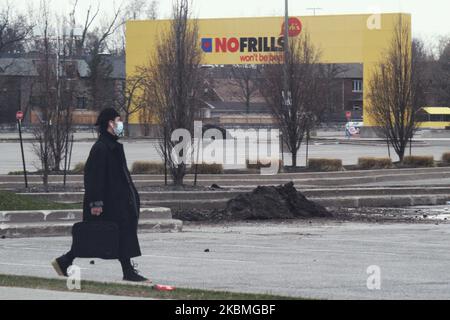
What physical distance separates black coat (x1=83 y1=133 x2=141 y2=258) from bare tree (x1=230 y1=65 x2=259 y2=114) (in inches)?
3911

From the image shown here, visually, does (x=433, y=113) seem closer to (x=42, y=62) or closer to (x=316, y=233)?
(x=42, y=62)

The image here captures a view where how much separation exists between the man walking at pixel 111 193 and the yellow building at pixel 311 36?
4813 centimetres

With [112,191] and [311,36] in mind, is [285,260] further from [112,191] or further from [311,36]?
[311,36]

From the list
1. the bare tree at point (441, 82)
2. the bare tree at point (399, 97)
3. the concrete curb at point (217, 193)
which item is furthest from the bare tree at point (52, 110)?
the bare tree at point (441, 82)

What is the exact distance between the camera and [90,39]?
107250 millimetres

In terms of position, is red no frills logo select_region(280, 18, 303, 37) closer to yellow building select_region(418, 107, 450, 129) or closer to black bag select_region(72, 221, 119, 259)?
yellow building select_region(418, 107, 450, 129)

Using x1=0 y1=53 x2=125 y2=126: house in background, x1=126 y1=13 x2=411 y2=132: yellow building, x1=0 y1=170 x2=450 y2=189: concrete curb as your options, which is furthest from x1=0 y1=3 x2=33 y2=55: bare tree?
x1=0 y1=170 x2=450 y2=189: concrete curb

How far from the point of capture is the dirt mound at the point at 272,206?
21516 mm

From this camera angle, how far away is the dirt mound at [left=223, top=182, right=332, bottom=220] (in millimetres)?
21516

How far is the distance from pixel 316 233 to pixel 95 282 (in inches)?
307

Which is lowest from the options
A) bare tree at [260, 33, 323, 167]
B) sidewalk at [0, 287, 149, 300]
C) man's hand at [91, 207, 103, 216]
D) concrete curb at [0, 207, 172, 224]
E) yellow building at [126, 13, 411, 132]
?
concrete curb at [0, 207, 172, 224]

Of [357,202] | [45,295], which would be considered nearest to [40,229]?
[45,295]

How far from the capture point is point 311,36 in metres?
60.3
